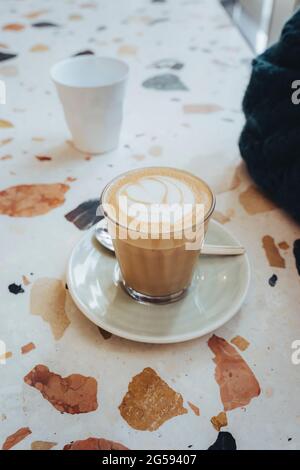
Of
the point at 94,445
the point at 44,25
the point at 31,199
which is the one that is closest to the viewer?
the point at 94,445

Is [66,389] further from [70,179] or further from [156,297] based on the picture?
[70,179]

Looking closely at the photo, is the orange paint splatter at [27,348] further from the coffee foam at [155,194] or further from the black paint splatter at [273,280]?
the black paint splatter at [273,280]

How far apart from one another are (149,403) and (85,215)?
0.82 ft

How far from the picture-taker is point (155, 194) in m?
0.38

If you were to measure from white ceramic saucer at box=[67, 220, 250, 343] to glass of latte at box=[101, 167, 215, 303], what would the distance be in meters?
0.02

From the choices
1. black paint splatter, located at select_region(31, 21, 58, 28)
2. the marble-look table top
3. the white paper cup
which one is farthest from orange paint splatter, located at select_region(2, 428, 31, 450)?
black paint splatter, located at select_region(31, 21, 58, 28)

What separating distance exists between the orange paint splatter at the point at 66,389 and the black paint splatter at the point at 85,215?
0.19 m

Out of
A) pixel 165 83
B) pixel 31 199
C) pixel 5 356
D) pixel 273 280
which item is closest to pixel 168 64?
pixel 165 83

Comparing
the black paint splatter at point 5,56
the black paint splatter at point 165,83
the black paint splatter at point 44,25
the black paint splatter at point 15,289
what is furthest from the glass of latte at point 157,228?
the black paint splatter at point 44,25

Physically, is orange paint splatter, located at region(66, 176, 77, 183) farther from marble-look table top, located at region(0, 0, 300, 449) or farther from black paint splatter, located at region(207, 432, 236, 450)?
black paint splatter, located at region(207, 432, 236, 450)

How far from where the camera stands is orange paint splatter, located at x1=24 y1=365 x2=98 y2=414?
31 centimetres

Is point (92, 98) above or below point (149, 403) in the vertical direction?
above

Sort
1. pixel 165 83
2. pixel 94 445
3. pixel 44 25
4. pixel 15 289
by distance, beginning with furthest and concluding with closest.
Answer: pixel 44 25, pixel 165 83, pixel 15 289, pixel 94 445
